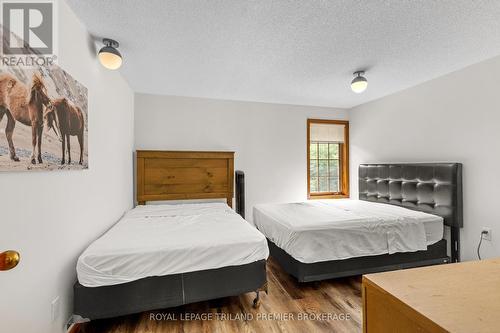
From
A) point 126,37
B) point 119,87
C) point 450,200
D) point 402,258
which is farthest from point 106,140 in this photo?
point 450,200

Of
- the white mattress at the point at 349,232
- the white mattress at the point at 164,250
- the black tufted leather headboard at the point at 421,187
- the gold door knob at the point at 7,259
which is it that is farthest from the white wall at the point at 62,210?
the black tufted leather headboard at the point at 421,187

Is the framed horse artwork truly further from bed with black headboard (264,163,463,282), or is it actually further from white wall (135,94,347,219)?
bed with black headboard (264,163,463,282)

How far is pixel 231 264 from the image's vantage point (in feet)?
6.26

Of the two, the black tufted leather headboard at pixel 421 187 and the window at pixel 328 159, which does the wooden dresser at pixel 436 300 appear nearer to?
the black tufted leather headboard at pixel 421 187

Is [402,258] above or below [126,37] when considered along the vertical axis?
below

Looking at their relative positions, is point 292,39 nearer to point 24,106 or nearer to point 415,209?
point 24,106

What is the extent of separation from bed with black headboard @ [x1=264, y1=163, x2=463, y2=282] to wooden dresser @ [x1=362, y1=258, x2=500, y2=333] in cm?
144

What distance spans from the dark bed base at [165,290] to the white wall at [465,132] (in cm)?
253

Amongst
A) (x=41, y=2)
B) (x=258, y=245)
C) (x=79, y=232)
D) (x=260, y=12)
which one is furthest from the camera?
(x=258, y=245)

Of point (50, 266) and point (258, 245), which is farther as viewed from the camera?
point (258, 245)

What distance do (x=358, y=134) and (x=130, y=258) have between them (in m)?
4.13

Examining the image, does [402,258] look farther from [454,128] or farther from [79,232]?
[79,232]

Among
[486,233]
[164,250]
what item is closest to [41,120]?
[164,250]

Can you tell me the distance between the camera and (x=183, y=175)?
11.9 ft
